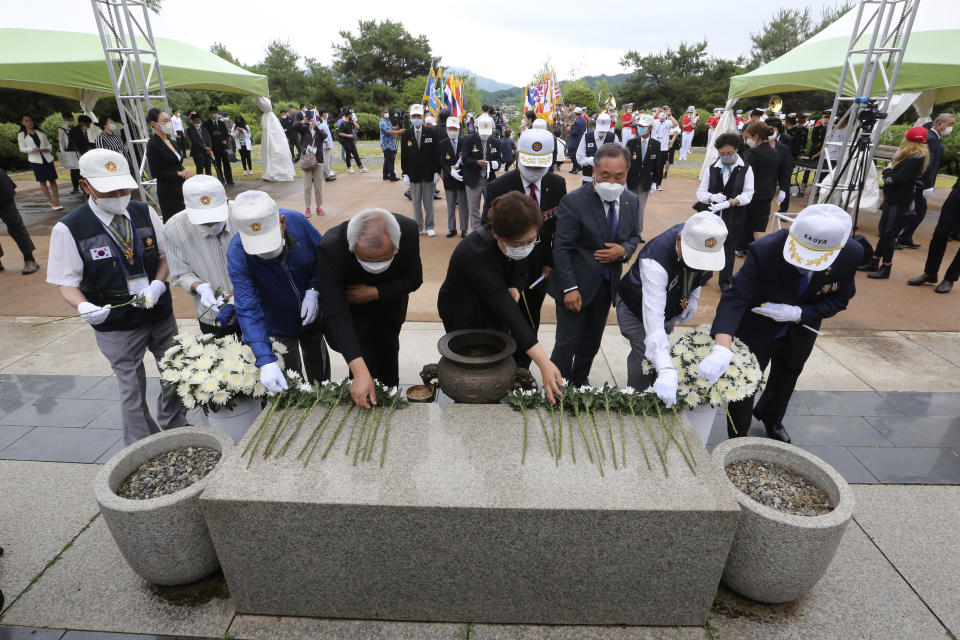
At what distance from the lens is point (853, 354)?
5266mm

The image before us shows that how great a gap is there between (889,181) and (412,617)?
8.53 meters

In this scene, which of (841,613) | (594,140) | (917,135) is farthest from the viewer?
(594,140)

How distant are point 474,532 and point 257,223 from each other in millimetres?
1873

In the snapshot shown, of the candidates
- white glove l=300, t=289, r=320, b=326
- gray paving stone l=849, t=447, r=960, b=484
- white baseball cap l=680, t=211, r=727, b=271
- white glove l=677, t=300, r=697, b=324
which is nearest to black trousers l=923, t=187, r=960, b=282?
gray paving stone l=849, t=447, r=960, b=484

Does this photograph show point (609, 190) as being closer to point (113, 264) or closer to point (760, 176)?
A: point (113, 264)

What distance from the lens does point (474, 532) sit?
2193mm

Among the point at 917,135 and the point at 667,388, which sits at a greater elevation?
the point at 917,135

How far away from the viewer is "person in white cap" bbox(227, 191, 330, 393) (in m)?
2.77

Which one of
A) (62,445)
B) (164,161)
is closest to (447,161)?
(164,161)

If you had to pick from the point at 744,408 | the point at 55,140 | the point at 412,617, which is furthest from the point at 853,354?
the point at 55,140

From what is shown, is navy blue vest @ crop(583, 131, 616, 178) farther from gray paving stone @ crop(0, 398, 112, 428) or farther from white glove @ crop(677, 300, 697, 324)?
gray paving stone @ crop(0, 398, 112, 428)

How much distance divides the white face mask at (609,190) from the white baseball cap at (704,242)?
983 millimetres

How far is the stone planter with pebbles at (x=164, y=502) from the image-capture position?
2418 millimetres

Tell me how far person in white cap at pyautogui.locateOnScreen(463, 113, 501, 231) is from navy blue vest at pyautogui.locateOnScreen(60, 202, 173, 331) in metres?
5.61
